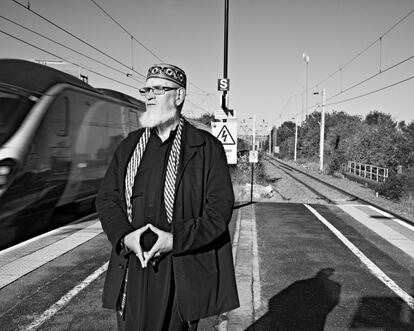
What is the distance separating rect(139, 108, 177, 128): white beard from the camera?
208cm

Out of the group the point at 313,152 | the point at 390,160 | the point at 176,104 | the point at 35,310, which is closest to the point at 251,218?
the point at 35,310

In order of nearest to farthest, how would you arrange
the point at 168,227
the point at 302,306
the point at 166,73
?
the point at 168,227 → the point at 166,73 → the point at 302,306

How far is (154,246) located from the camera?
1.82 meters

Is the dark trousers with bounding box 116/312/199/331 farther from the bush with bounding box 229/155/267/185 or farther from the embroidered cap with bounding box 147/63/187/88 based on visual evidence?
the bush with bounding box 229/155/267/185

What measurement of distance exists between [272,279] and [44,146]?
5.02m

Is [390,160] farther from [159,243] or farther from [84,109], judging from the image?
[159,243]

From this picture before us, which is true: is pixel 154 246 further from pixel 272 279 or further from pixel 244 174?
pixel 244 174

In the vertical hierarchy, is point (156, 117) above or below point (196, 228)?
above

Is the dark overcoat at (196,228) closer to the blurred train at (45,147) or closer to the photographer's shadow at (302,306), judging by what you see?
the photographer's shadow at (302,306)

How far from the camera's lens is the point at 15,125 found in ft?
21.5

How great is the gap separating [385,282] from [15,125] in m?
6.41

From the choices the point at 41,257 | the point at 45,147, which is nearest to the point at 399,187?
the point at 45,147

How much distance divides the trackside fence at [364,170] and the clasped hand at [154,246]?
75.2ft

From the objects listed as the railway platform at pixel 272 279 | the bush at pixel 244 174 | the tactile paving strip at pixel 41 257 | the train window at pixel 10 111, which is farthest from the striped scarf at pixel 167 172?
the bush at pixel 244 174
